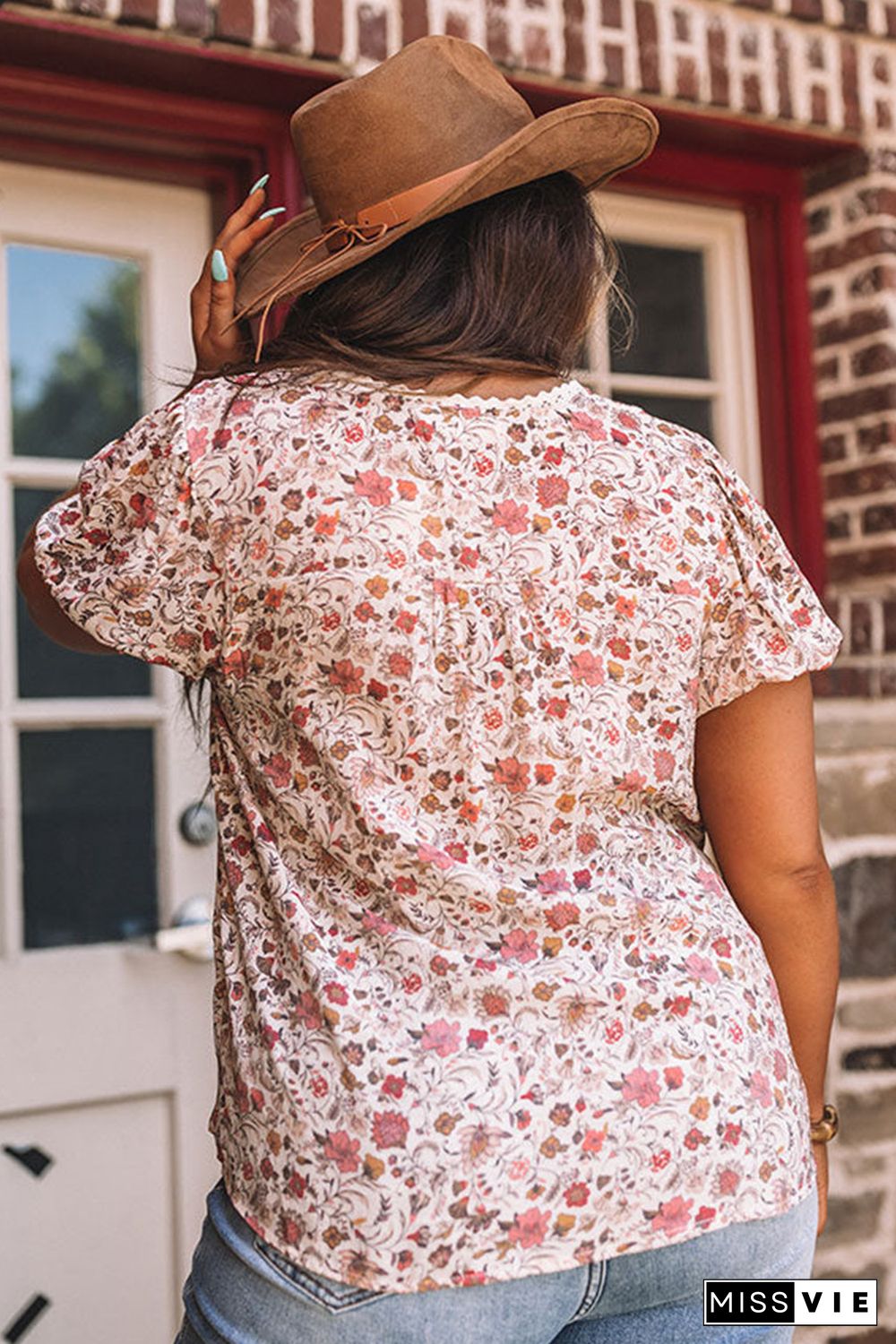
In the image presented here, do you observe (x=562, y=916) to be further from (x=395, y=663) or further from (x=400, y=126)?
(x=400, y=126)

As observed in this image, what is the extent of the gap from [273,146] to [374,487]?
1.74m

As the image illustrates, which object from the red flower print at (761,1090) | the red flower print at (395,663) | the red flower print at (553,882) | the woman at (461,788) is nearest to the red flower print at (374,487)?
the woman at (461,788)

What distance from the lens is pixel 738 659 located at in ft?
4.99

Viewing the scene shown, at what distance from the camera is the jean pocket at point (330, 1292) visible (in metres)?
1.27

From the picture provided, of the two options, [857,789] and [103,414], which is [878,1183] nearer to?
[857,789]

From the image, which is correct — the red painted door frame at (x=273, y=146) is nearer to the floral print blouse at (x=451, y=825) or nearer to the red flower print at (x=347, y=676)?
the floral print blouse at (x=451, y=825)

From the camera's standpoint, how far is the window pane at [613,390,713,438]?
3406 millimetres

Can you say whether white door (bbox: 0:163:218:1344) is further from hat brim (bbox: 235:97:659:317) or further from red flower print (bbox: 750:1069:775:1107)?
red flower print (bbox: 750:1069:775:1107)

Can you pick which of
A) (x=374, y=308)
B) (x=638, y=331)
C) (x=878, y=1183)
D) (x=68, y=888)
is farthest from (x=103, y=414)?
(x=878, y=1183)

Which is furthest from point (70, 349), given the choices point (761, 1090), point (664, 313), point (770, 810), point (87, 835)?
point (761, 1090)

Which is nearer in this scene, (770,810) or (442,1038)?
(442,1038)

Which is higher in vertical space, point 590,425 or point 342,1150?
point 590,425

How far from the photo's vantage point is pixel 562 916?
4.36 ft

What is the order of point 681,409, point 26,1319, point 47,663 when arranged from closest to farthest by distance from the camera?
1. point 26,1319
2. point 47,663
3. point 681,409
